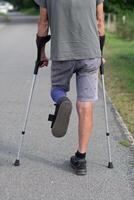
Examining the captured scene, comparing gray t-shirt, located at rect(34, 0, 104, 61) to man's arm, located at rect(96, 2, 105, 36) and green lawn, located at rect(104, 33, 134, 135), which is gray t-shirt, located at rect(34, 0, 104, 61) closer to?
man's arm, located at rect(96, 2, 105, 36)

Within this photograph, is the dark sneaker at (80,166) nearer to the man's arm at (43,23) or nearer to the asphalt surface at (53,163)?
the asphalt surface at (53,163)

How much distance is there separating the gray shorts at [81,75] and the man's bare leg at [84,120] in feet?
0.20

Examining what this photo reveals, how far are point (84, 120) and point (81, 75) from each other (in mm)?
442

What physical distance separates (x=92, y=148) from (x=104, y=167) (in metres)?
0.68

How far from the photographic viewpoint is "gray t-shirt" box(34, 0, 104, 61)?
17.6 feet

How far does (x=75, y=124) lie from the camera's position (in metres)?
7.75

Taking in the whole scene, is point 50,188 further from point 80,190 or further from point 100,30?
point 100,30

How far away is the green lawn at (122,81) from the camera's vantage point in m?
8.64

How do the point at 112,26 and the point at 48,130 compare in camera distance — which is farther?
the point at 112,26

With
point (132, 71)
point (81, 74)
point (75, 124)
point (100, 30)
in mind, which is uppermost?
point (100, 30)

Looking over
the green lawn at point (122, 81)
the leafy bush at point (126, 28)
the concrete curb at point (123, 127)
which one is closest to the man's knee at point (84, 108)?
the concrete curb at point (123, 127)

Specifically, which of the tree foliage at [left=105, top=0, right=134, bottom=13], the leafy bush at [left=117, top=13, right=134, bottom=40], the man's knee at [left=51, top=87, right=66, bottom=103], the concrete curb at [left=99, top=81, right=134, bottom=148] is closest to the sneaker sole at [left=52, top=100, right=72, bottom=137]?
the man's knee at [left=51, top=87, right=66, bottom=103]

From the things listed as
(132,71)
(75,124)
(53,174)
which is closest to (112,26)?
(132,71)

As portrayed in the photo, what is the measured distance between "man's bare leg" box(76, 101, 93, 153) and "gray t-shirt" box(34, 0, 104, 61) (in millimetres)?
487
